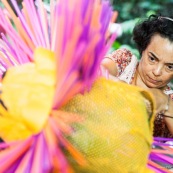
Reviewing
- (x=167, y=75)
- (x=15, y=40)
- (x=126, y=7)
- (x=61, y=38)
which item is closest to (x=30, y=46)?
(x=15, y=40)

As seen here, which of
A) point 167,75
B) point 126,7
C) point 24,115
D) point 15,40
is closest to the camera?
point 24,115

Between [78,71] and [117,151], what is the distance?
4.4 inches

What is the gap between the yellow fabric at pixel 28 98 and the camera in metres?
0.48

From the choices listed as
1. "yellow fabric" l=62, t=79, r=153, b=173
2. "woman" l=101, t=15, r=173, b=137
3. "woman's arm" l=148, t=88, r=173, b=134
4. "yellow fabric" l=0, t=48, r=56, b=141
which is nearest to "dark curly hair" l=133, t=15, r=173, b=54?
"woman" l=101, t=15, r=173, b=137

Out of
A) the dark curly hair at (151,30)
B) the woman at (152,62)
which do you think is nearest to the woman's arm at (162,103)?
the woman at (152,62)

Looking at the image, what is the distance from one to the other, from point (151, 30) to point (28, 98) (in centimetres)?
70

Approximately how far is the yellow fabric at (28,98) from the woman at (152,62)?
50 cm

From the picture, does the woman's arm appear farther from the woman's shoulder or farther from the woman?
the woman's shoulder

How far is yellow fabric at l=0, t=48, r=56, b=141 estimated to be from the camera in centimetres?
48

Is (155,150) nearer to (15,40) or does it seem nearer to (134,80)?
(15,40)

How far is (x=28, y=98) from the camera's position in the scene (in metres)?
0.49

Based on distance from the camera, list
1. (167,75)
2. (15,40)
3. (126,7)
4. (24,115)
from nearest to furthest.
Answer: (24,115)
(15,40)
(167,75)
(126,7)

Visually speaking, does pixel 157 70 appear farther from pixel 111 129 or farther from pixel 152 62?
pixel 111 129

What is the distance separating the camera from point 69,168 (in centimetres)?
52
